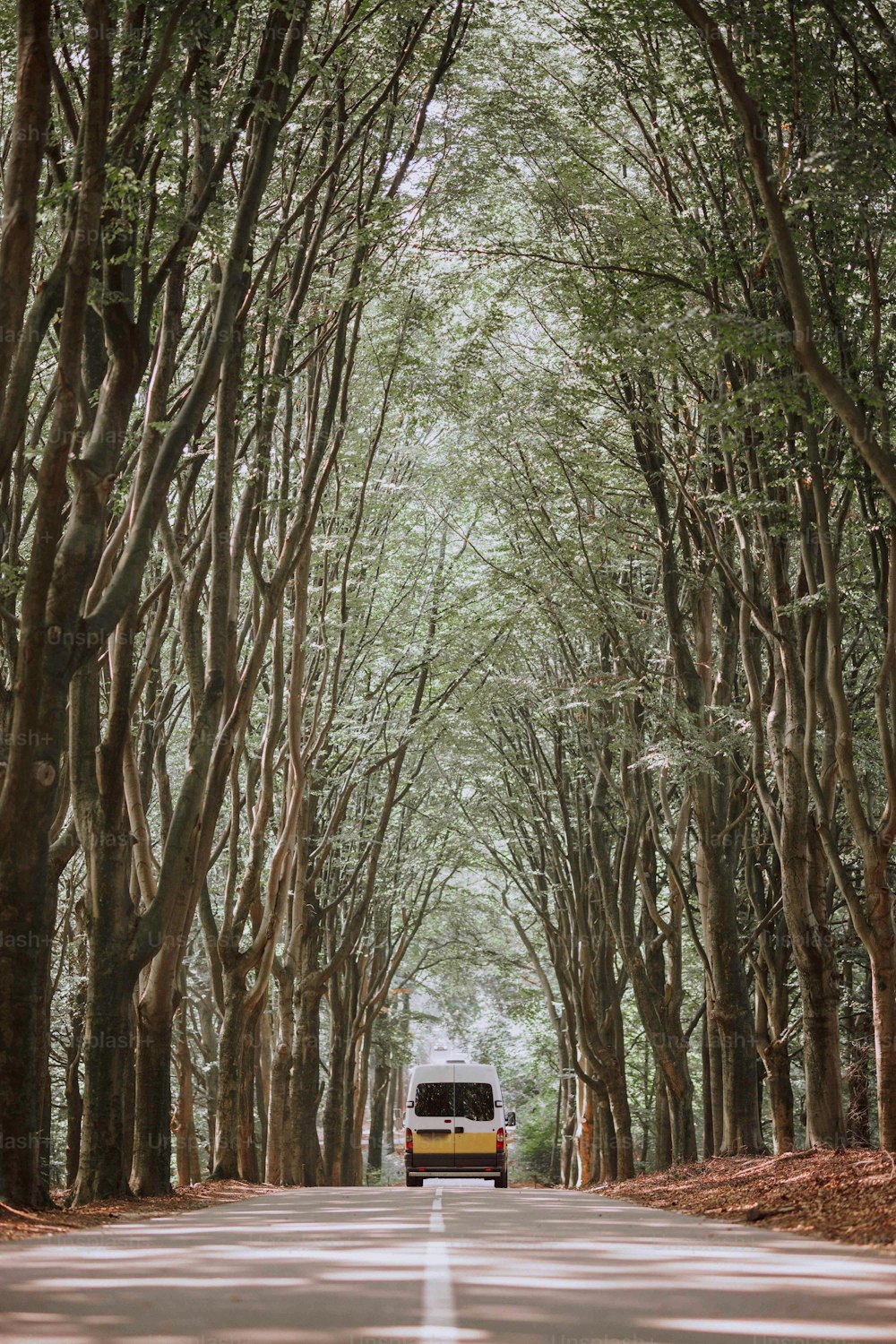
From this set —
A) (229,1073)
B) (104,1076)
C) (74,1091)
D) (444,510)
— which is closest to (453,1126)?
(229,1073)

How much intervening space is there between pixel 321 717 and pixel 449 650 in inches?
128

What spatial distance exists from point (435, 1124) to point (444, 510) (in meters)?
10.6

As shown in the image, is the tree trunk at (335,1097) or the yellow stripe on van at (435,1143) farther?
the tree trunk at (335,1097)

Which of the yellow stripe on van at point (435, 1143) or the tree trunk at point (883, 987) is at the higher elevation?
the tree trunk at point (883, 987)

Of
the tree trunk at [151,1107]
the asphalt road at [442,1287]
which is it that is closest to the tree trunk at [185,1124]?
the tree trunk at [151,1107]

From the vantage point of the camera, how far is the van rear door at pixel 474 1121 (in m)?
20.5

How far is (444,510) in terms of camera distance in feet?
81.1

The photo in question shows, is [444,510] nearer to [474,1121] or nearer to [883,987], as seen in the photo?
[474,1121]

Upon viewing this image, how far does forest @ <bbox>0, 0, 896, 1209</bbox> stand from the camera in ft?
34.3

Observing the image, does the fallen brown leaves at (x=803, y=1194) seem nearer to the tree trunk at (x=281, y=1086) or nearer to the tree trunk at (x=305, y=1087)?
the tree trunk at (x=281, y=1086)

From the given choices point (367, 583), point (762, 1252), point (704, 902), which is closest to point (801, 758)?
point (704, 902)

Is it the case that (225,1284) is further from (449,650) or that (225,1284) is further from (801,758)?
(449,650)

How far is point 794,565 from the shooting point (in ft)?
59.2

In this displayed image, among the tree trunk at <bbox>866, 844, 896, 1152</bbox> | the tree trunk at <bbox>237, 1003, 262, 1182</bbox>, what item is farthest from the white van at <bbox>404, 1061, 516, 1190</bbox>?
the tree trunk at <bbox>866, 844, 896, 1152</bbox>
